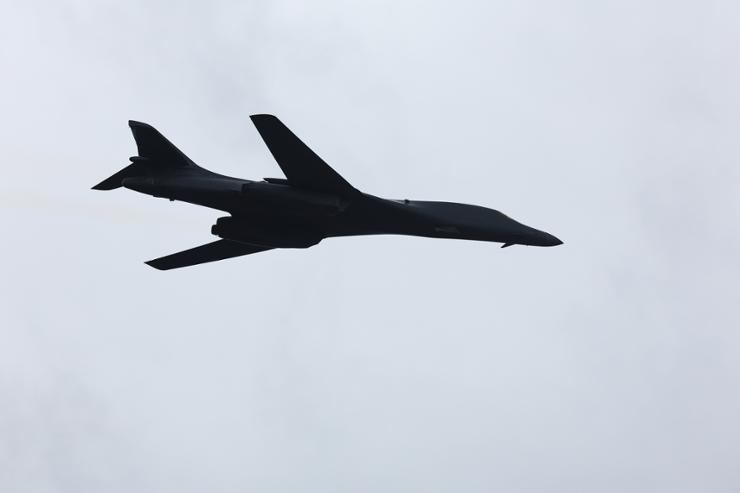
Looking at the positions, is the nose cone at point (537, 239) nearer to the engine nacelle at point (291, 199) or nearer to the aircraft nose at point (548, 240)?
the aircraft nose at point (548, 240)

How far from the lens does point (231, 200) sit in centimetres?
3850

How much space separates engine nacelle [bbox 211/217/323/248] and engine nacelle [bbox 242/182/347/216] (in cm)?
190

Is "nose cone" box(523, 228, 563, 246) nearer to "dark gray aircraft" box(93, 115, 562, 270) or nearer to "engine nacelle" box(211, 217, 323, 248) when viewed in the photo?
"dark gray aircraft" box(93, 115, 562, 270)

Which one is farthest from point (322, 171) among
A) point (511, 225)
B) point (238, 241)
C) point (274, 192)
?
point (511, 225)

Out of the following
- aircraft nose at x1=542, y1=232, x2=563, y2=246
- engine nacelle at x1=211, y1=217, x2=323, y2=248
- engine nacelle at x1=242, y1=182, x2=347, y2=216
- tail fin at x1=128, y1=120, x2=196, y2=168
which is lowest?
engine nacelle at x1=211, y1=217, x2=323, y2=248

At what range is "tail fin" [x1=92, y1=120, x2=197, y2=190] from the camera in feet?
127

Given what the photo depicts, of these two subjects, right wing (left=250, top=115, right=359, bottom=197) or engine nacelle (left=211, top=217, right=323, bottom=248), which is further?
engine nacelle (left=211, top=217, right=323, bottom=248)

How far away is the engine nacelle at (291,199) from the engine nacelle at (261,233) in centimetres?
190

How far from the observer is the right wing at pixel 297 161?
118 feet

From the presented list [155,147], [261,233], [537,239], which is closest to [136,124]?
[155,147]

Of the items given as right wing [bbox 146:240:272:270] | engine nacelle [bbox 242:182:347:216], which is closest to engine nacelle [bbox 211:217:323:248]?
engine nacelle [bbox 242:182:347:216]

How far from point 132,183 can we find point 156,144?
4.97 ft

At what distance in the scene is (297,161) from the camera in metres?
37.2

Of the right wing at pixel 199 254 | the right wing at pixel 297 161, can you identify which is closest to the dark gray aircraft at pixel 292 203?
the right wing at pixel 297 161
